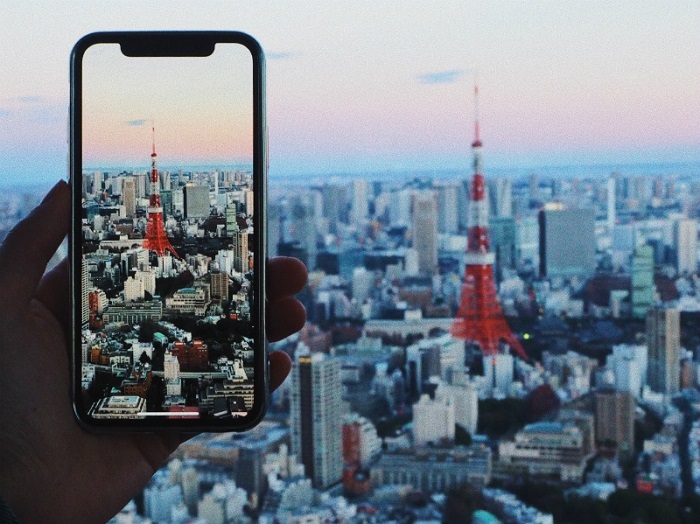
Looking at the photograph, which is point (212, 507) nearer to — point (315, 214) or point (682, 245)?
point (315, 214)

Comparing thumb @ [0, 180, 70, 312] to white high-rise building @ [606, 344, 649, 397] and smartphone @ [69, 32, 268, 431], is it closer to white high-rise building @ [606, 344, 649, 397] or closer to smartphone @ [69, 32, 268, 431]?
smartphone @ [69, 32, 268, 431]

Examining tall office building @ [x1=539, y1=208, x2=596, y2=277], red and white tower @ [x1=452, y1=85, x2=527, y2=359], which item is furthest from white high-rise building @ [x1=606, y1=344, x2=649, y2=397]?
tall office building @ [x1=539, y1=208, x2=596, y2=277]

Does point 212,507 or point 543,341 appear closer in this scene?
point 212,507

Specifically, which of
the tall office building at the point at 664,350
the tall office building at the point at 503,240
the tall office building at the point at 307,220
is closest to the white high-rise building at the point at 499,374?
the tall office building at the point at 664,350

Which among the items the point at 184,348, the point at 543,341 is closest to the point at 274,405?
the point at 543,341

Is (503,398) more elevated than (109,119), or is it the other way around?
(109,119)

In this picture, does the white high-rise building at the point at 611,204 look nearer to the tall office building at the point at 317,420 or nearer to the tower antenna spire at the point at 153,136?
the tall office building at the point at 317,420
